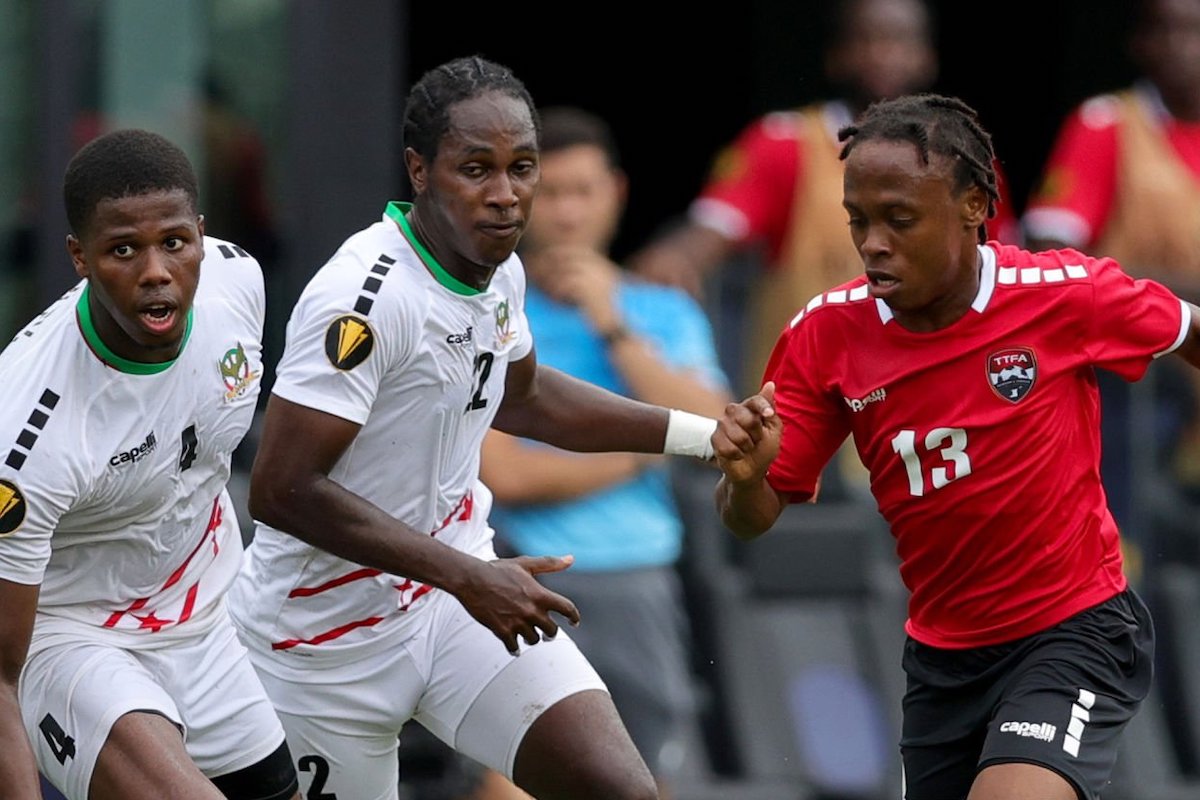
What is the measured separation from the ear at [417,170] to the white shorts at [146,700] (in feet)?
3.89

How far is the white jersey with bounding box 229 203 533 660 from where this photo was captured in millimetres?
5191

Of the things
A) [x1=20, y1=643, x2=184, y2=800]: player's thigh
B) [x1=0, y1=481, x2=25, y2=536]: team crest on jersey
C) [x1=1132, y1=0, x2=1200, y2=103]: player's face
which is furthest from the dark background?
[x1=0, y1=481, x2=25, y2=536]: team crest on jersey

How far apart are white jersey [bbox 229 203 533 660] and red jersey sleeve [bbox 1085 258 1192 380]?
145cm

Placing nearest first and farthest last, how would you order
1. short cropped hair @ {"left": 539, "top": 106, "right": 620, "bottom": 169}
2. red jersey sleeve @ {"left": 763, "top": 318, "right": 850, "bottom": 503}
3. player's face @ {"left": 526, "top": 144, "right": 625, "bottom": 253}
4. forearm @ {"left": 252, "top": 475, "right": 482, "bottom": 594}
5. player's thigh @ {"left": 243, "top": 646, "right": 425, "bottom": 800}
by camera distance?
1. forearm @ {"left": 252, "top": 475, "right": 482, "bottom": 594}
2. red jersey sleeve @ {"left": 763, "top": 318, "right": 850, "bottom": 503}
3. player's thigh @ {"left": 243, "top": 646, "right": 425, "bottom": 800}
4. player's face @ {"left": 526, "top": 144, "right": 625, "bottom": 253}
5. short cropped hair @ {"left": 539, "top": 106, "right": 620, "bottom": 169}

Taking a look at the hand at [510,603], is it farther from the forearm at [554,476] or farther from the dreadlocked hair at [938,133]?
the forearm at [554,476]

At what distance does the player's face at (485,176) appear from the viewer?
5.27 metres

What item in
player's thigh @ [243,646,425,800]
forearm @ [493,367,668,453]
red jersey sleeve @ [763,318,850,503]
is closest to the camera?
red jersey sleeve @ [763,318,850,503]

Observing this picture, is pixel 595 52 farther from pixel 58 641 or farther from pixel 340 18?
pixel 58 641

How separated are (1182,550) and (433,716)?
15.0ft

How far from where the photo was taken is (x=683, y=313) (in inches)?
314

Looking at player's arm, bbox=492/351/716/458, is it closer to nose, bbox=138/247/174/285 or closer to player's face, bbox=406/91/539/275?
player's face, bbox=406/91/539/275

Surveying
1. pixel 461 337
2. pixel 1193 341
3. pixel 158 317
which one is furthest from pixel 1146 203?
pixel 158 317

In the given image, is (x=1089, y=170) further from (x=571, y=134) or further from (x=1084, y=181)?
(x=571, y=134)

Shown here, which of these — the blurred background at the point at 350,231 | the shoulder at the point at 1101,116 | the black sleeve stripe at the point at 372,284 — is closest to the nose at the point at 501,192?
the black sleeve stripe at the point at 372,284
